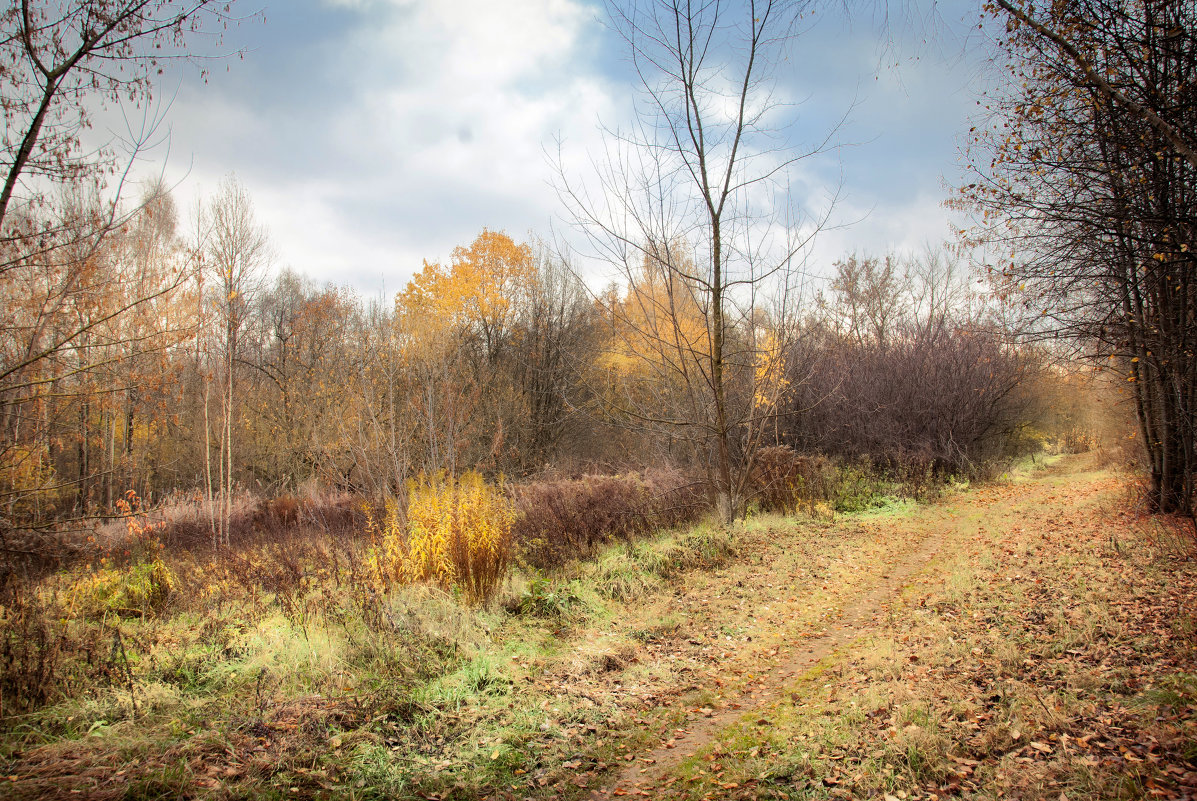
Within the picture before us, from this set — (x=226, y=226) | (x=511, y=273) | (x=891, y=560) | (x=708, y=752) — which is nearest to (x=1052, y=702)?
(x=708, y=752)

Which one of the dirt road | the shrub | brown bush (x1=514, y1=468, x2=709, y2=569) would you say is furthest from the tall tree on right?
the shrub

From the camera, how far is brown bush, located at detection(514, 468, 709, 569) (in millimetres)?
9172

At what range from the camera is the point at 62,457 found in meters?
19.7

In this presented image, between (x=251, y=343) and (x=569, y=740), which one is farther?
(x=251, y=343)

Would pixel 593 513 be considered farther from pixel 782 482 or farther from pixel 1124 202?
pixel 1124 202

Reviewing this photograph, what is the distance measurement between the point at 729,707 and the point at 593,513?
6.13 meters

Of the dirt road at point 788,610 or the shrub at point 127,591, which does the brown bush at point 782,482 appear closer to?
the dirt road at point 788,610

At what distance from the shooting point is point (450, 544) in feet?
21.6

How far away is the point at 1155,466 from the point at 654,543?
819cm

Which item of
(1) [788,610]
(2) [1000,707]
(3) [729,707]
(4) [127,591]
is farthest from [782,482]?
(4) [127,591]

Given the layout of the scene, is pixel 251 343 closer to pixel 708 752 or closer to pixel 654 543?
pixel 654 543

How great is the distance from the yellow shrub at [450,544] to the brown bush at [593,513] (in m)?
Result: 1.95

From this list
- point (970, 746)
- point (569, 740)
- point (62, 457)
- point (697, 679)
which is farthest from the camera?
point (62, 457)

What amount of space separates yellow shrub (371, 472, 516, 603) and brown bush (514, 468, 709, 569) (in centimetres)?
195
